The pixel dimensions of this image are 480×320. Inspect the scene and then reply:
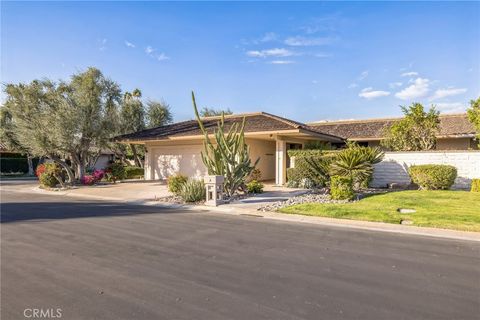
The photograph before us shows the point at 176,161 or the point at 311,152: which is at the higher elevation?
the point at 311,152

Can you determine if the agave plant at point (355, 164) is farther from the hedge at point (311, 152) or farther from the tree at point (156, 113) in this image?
the tree at point (156, 113)

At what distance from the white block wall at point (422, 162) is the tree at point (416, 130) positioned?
166cm

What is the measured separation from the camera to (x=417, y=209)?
11266 millimetres

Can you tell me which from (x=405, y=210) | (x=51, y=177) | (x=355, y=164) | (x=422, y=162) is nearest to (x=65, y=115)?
(x=51, y=177)

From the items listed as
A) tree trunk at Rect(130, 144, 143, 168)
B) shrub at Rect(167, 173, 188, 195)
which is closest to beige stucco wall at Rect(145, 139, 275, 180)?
shrub at Rect(167, 173, 188, 195)

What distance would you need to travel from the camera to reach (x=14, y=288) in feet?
15.7

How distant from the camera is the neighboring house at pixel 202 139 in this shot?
20.1 meters

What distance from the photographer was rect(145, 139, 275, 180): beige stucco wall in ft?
76.6

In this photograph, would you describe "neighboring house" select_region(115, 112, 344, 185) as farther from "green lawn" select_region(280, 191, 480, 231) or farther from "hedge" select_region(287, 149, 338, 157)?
"green lawn" select_region(280, 191, 480, 231)

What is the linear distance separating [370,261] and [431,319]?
226cm

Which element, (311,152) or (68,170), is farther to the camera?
(68,170)

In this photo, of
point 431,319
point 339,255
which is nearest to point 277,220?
point 339,255

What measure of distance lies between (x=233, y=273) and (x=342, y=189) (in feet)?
29.3

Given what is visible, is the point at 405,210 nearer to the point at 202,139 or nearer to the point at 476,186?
the point at 476,186
